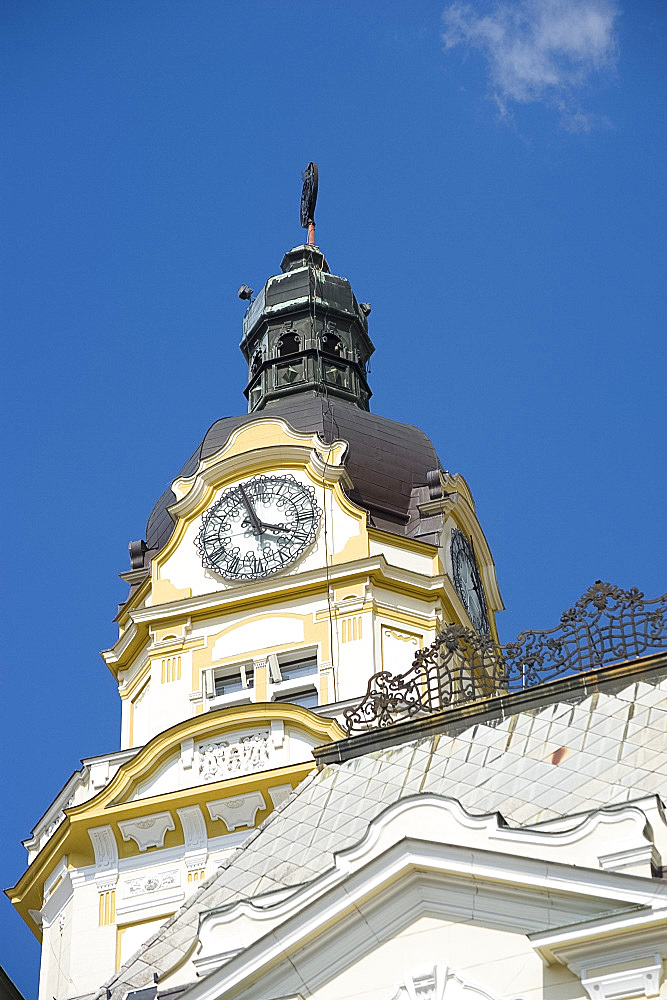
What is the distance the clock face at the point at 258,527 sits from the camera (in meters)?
35.2

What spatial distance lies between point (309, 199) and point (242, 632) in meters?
16.1

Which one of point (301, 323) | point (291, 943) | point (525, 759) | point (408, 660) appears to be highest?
point (301, 323)

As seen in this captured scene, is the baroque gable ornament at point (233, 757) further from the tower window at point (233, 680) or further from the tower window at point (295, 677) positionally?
the tower window at point (233, 680)

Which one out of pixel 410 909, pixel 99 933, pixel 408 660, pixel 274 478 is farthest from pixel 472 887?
pixel 274 478

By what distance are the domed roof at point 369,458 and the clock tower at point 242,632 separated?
0.13 feet

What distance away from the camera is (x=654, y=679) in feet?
63.4

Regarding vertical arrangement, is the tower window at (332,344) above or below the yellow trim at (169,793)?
above

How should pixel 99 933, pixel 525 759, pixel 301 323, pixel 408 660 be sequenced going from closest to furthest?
pixel 525 759 → pixel 99 933 → pixel 408 660 → pixel 301 323

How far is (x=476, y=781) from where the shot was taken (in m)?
18.9

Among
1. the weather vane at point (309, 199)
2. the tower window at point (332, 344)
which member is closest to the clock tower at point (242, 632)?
the tower window at point (332, 344)

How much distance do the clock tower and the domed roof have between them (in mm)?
39

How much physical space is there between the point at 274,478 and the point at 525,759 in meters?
17.7

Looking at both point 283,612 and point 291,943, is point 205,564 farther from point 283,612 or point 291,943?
point 291,943

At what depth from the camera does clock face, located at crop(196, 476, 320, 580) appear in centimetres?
3525
